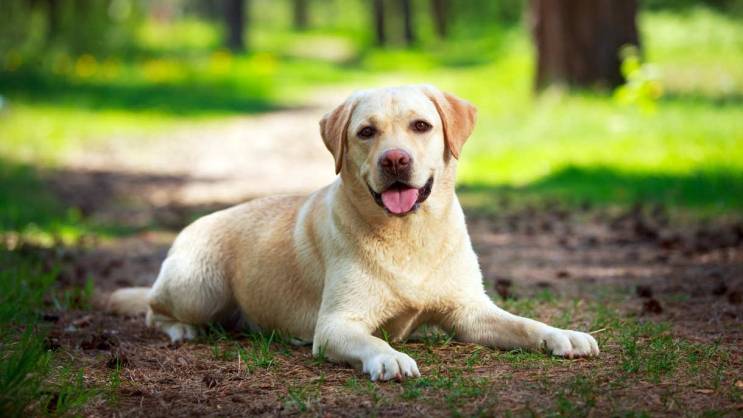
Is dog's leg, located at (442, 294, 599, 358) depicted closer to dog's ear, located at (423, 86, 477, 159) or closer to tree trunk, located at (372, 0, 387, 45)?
dog's ear, located at (423, 86, 477, 159)

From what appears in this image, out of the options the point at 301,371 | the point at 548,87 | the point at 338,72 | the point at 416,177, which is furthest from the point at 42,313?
the point at 338,72

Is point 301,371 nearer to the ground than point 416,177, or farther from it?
nearer to the ground

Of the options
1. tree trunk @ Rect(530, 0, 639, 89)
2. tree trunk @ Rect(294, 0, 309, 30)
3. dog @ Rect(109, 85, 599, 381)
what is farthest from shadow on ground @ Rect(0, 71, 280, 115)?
tree trunk @ Rect(294, 0, 309, 30)

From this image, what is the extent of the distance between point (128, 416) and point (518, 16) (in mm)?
46796

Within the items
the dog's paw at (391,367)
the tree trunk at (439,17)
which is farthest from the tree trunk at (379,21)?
the dog's paw at (391,367)

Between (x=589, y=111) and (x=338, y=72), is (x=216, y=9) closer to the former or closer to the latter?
(x=338, y=72)

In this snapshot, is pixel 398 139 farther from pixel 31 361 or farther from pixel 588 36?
pixel 588 36

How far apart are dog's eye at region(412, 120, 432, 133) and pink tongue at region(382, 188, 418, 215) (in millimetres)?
311

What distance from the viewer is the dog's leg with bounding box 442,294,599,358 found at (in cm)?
457

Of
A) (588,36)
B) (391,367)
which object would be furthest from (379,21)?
(391,367)

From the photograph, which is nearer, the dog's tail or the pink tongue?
the pink tongue

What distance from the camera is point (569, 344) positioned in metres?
4.56

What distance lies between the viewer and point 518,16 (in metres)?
48.5

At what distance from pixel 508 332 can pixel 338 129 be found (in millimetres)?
1370
